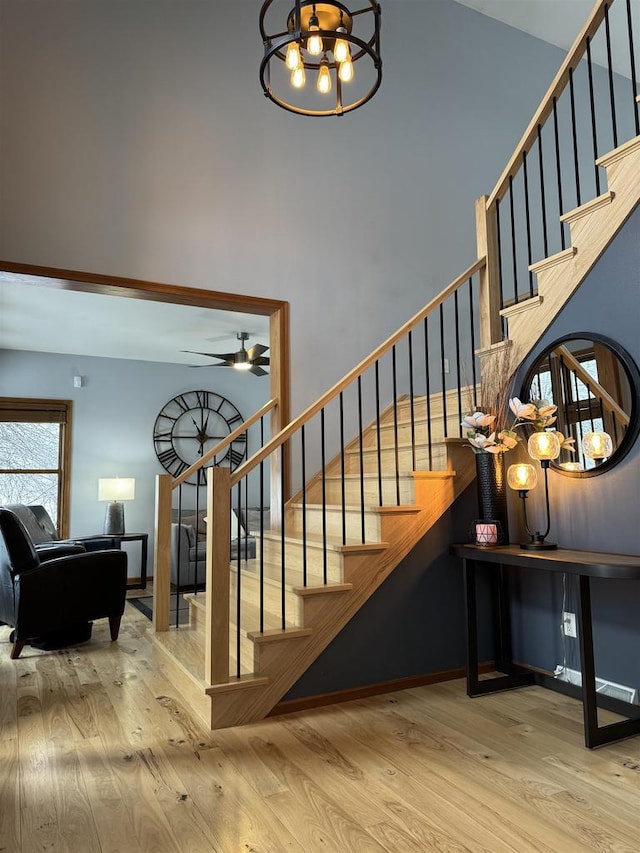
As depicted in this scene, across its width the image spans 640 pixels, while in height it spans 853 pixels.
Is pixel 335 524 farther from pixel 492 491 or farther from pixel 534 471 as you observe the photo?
pixel 534 471

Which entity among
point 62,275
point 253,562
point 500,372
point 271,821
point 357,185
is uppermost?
point 357,185

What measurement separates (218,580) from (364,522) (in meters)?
0.85

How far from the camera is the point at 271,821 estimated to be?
195 cm

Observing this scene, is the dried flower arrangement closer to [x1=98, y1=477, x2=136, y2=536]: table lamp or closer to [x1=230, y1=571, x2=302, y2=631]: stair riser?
[x1=230, y1=571, x2=302, y2=631]: stair riser

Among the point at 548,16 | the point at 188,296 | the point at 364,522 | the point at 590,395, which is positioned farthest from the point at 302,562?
the point at 548,16

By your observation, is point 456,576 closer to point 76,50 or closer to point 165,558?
point 165,558

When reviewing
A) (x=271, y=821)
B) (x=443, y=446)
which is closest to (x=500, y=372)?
(x=443, y=446)

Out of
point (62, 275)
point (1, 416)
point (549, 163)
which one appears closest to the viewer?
point (62, 275)

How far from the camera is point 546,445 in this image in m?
2.89

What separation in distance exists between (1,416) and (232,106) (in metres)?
4.61

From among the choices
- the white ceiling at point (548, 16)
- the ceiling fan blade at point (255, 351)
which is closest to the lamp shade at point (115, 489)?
the ceiling fan blade at point (255, 351)

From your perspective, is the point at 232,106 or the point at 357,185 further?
the point at 357,185

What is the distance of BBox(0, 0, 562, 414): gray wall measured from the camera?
3.86 m

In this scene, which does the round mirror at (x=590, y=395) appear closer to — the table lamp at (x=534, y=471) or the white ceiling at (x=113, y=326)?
the table lamp at (x=534, y=471)
